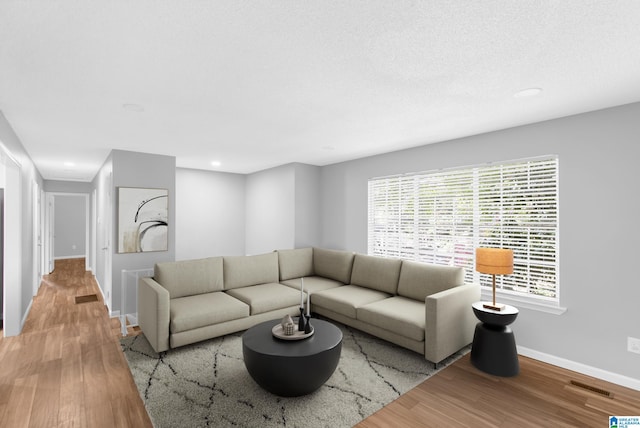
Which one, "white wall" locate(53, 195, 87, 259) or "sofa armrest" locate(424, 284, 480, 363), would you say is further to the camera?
"white wall" locate(53, 195, 87, 259)

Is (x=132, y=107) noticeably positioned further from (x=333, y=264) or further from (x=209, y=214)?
(x=209, y=214)

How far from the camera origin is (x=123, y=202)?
4242mm

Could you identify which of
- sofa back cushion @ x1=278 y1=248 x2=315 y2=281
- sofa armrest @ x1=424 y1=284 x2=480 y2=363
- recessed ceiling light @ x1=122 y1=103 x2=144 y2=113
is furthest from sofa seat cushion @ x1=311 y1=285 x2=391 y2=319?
recessed ceiling light @ x1=122 y1=103 x2=144 y2=113

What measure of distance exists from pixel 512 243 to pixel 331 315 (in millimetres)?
Answer: 2279

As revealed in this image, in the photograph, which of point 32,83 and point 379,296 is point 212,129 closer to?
point 32,83

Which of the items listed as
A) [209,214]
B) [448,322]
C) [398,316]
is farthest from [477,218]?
[209,214]

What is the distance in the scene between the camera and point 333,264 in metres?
4.79

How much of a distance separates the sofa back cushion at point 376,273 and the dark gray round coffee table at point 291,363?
165 centimetres

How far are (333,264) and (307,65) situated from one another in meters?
3.33

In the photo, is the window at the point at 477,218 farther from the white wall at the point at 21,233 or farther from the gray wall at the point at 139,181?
the white wall at the point at 21,233

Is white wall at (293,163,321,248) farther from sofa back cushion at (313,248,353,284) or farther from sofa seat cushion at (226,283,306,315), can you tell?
sofa seat cushion at (226,283,306,315)

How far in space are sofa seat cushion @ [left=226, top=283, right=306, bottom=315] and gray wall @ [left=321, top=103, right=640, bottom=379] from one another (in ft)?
8.63

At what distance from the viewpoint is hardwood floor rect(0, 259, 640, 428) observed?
7.04 ft

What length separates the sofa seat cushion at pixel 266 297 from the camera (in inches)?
145
